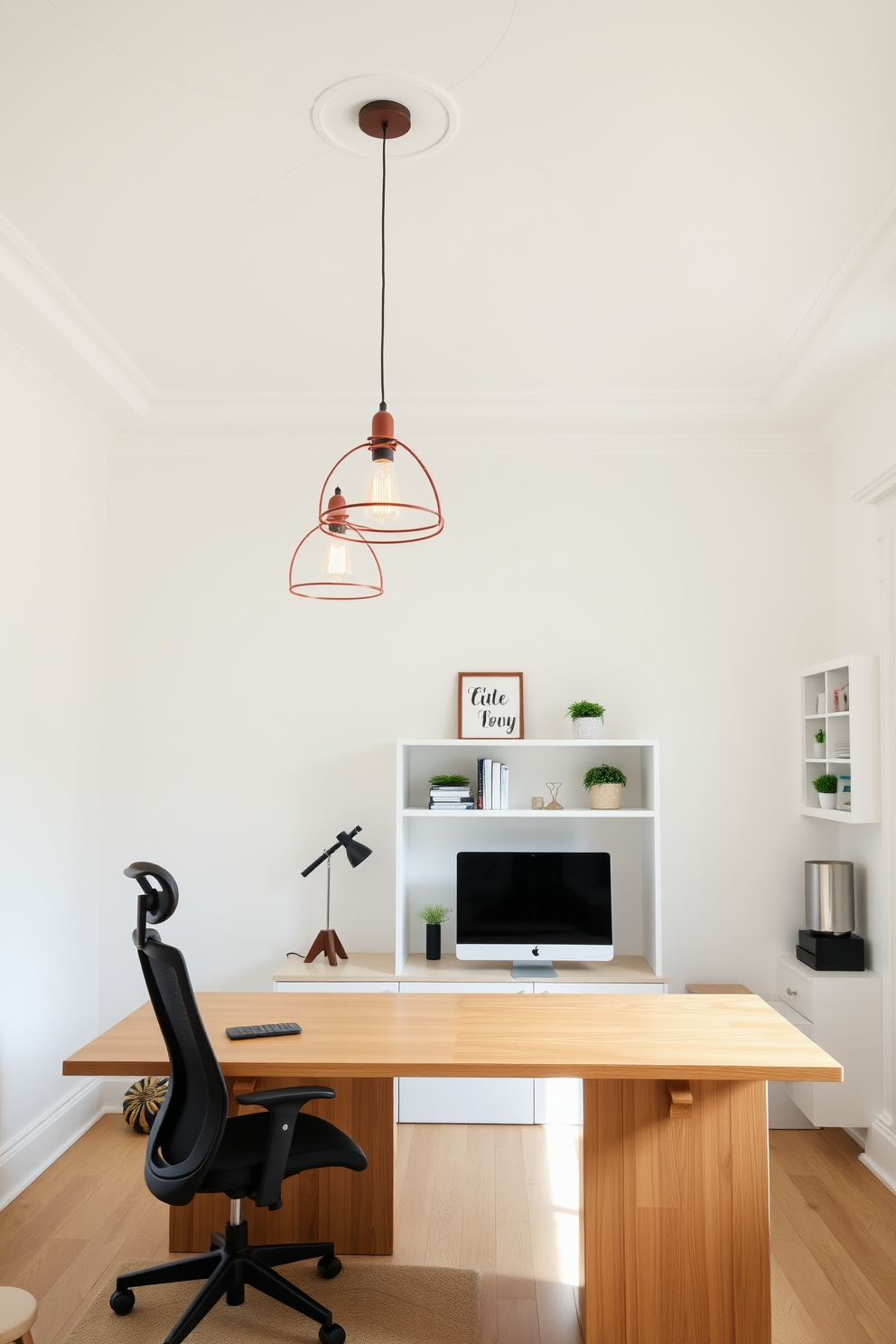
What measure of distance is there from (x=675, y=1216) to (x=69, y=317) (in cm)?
337

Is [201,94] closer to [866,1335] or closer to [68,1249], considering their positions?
[68,1249]

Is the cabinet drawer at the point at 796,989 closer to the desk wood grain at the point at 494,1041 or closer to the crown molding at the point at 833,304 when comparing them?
the desk wood grain at the point at 494,1041

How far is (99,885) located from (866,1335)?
131 inches

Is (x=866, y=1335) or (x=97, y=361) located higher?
(x=97, y=361)

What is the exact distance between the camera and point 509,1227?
3.14 meters

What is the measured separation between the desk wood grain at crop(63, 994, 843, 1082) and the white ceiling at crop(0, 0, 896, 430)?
228 cm

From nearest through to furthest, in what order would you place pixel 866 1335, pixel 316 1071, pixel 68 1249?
pixel 316 1071 < pixel 866 1335 < pixel 68 1249

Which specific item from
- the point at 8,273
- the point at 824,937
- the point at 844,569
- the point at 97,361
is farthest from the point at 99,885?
the point at 844,569

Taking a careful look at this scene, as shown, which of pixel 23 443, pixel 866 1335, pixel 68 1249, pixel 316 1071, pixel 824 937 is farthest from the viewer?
pixel 824 937

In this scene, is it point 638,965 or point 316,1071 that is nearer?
point 316,1071

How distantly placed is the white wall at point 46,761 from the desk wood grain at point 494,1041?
1123 millimetres

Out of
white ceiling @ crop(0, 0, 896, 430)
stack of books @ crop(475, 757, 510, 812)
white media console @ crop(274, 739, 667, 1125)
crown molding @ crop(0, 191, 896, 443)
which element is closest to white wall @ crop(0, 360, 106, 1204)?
crown molding @ crop(0, 191, 896, 443)

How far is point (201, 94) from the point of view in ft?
7.60

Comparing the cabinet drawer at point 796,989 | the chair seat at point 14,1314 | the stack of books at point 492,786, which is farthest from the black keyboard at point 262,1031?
the cabinet drawer at point 796,989
